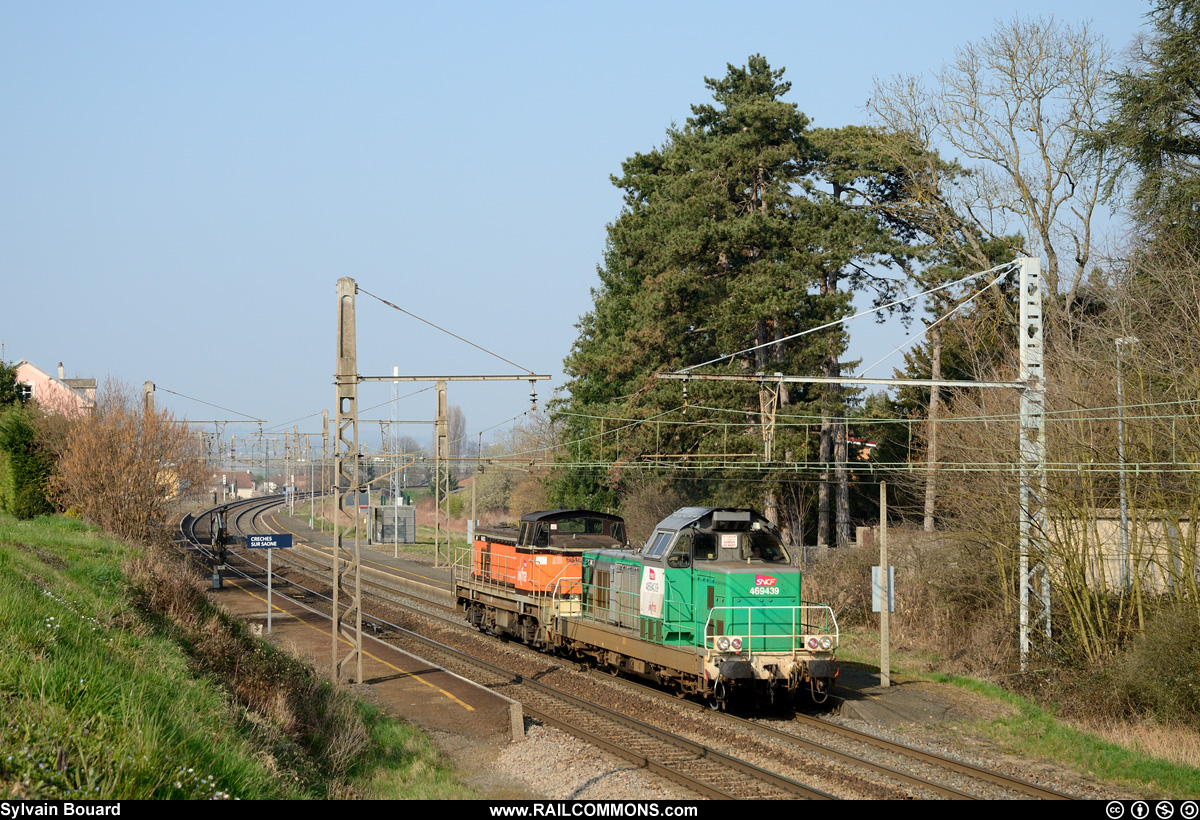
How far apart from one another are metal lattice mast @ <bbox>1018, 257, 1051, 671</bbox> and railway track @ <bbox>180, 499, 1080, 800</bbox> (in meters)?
5.22

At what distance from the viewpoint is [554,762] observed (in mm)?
12523

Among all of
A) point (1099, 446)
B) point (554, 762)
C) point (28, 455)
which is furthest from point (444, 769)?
point (28, 455)

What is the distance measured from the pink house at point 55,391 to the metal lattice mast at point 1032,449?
114 feet

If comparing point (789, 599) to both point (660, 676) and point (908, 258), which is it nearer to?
point (660, 676)

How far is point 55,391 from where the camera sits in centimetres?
5781

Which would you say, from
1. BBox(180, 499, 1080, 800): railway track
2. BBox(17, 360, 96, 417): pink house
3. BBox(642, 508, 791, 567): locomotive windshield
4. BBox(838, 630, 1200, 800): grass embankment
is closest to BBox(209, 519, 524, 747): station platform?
BBox(180, 499, 1080, 800): railway track

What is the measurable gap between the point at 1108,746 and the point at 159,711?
12.9 m

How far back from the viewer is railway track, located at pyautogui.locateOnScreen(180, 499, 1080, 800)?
37.2 feet

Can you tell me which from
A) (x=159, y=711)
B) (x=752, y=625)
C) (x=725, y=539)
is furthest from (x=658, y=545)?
(x=159, y=711)

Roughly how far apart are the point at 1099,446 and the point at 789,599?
6.60m

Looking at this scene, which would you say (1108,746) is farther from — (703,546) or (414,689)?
(414,689)

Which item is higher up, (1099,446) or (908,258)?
(908,258)

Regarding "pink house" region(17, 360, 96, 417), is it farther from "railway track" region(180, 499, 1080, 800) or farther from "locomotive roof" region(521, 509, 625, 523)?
"railway track" region(180, 499, 1080, 800)
